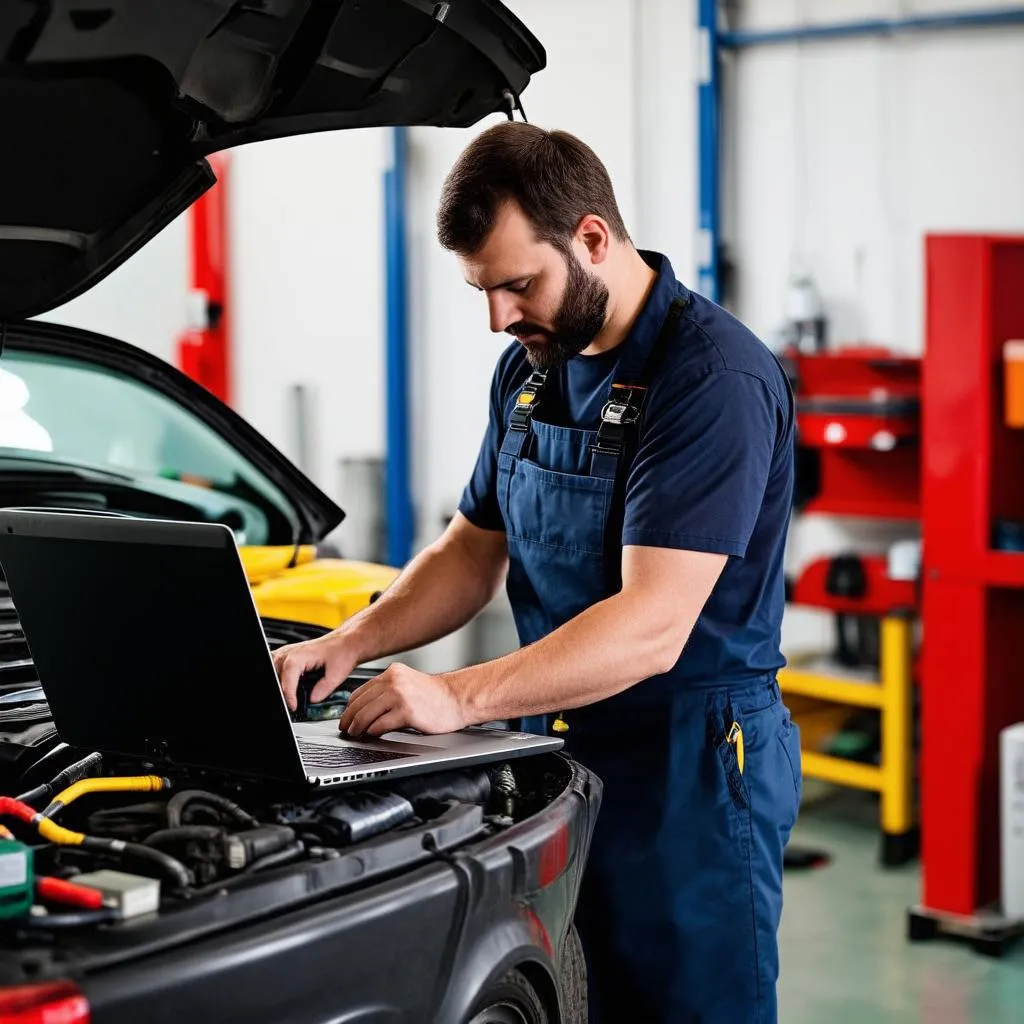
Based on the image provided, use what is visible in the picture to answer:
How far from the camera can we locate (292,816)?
1.53 meters

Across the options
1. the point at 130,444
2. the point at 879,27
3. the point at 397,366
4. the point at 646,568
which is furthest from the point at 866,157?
the point at 646,568

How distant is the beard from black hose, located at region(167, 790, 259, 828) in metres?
0.77

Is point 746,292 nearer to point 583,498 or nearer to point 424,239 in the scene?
point 424,239

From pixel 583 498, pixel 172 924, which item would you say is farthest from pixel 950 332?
pixel 172 924

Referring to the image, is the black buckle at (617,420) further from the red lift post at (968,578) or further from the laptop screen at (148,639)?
the red lift post at (968,578)

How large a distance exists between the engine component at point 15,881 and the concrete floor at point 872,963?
2264 millimetres

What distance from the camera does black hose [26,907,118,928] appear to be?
1.26m

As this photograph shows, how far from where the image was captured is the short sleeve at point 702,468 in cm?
189

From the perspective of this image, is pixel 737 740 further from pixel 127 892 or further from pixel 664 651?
pixel 127 892

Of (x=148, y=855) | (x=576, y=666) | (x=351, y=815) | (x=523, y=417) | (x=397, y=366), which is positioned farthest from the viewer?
(x=397, y=366)

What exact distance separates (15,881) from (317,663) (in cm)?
78

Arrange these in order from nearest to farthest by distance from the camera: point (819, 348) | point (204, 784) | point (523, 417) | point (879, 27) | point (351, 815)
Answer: point (351, 815), point (204, 784), point (523, 417), point (879, 27), point (819, 348)

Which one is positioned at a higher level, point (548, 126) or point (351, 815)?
point (548, 126)

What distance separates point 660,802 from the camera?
202cm
